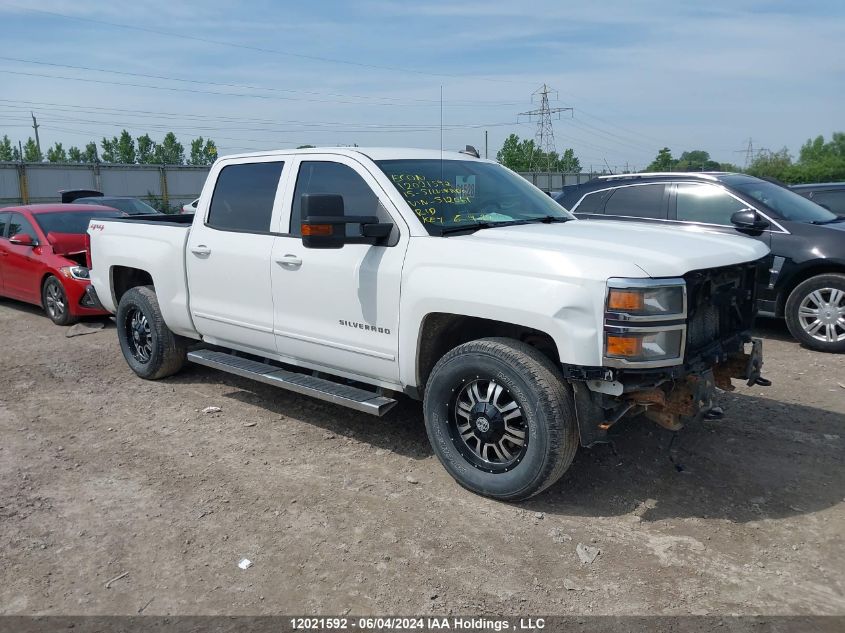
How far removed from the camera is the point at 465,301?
4000 mm

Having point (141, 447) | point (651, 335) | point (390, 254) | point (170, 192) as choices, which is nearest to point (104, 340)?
point (141, 447)

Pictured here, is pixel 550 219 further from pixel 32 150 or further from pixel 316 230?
pixel 32 150

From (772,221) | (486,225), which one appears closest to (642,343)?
(486,225)

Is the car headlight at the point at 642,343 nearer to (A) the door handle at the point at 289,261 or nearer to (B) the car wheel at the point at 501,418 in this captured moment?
(B) the car wheel at the point at 501,418

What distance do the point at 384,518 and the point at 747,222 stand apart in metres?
4.52

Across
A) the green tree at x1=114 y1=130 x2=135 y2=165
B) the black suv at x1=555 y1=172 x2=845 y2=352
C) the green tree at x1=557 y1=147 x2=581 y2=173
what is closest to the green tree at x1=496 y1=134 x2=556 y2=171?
the green tree at x1=557 y1=147 x2=581 y2=173

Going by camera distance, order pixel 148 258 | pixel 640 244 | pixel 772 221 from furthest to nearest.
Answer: pixel 772 221, pixel 148 258, pixel 640 244

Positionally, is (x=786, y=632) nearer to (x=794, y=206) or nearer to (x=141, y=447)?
(x=141, y=447)

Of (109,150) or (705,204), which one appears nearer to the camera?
(705,204)

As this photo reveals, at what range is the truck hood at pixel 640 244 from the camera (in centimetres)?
368

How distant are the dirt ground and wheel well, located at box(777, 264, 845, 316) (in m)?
1.79

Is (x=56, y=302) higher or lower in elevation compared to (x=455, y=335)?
lower

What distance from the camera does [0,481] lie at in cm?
454

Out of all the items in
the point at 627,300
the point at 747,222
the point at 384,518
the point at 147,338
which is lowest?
A: the point at 384,518
